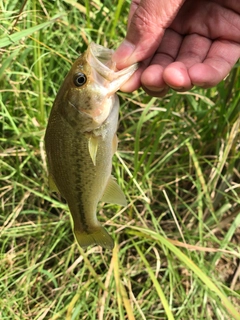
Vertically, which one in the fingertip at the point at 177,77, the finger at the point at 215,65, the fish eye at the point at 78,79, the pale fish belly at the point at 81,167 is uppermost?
the fish eye at the point at 78,79

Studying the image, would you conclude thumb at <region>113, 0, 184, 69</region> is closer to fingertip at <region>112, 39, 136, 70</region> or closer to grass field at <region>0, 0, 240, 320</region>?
fingertip at <region>112, 39, 136, 70</region>

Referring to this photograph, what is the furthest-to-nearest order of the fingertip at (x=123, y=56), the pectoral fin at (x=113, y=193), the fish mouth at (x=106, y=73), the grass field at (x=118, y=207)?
the grass field at (x=118, y=207), the pectoral fin at (x=113, y=193), the fingertip at (x=123, y=56), the fish mouth at (x=106, y=73)

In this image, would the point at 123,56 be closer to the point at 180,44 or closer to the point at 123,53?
the point at 123,53

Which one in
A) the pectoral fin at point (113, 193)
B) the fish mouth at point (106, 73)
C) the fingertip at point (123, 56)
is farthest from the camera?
the pectoral fin at point (113, 193)

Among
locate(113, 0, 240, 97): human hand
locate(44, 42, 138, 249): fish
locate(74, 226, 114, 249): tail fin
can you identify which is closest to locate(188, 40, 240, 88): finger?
locate(113, 0, 240, 97): human hand

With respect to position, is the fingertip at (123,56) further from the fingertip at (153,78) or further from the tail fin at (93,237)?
the tail fin at (93,237)

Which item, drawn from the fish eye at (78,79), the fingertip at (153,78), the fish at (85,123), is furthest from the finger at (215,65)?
the fish eye at (78,79)

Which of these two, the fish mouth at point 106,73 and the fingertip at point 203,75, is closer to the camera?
the fish mouth at point 106,73

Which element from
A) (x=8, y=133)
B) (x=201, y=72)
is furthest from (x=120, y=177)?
(x=201, y=72)
